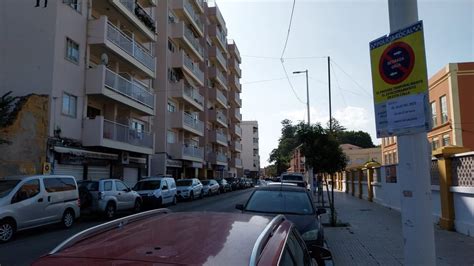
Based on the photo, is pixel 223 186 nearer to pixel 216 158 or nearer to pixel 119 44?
pixel 216 158

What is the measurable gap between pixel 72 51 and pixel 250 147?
93218 mm

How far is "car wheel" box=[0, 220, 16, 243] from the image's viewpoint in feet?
38.3

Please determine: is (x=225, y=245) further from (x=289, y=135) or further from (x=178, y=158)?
(x=289, y=135)

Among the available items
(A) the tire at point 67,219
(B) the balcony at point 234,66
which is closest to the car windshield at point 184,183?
(A) the tire at point 67,219

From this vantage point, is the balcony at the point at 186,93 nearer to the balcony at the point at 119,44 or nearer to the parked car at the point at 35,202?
the balcony at the point at 119,44

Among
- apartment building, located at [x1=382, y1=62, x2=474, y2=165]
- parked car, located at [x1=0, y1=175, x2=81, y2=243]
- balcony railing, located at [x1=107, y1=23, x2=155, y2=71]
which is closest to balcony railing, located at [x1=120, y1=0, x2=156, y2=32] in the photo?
balcony railing, located at [x1=107, y1=23, x2=155, y2=71]

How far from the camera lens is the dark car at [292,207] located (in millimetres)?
7949

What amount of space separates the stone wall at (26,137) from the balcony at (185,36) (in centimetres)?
2159

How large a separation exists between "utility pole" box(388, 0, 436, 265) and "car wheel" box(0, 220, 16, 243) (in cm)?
1127

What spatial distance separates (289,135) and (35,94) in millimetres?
121830

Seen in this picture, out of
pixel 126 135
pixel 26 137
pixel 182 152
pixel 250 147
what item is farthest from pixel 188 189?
pixel 250 147

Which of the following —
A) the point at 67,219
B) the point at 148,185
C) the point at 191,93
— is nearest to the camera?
the point at 67,219

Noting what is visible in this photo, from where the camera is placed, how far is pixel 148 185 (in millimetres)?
24547

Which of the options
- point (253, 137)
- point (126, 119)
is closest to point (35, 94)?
point (126, 119)
